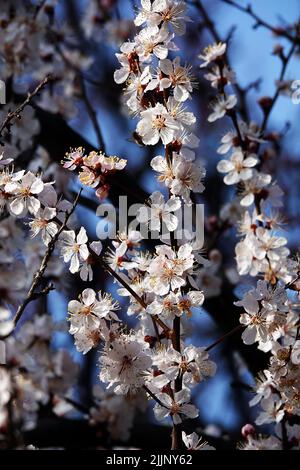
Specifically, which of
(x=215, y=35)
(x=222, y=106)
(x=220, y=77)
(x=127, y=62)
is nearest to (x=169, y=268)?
(x=127, y=62)

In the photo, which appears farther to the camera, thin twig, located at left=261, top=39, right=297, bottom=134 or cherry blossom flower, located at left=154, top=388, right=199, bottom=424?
thin twig, located at left=261, top=39, right=297, bottom=134

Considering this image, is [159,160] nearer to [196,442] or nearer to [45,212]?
[45,212]

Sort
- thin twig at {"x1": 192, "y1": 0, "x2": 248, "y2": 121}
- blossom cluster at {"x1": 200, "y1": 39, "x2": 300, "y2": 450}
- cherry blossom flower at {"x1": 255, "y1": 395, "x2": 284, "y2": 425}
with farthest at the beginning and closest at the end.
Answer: thin twig at {"x1": 192, "y1": 0, "x2": 248, "y2": 121}, cherry blossom flower at {"x1": 255, "y1": 395, "x2": 284, "y2": 425}, blossom cluster at {"x1": 200, "y1": 39, "x2": 300, "y2": 450}

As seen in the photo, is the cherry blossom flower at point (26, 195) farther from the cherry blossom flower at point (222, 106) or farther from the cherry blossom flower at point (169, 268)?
the cherry blossom flower at point (222, 106)

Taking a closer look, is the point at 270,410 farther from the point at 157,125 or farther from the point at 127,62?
the point at 127,62

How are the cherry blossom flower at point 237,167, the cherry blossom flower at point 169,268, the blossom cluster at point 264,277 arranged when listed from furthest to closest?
the cherry blossom flower at point 237,167
the blossom cluster at point 264,277
the cherry blossom flower at point 169,268

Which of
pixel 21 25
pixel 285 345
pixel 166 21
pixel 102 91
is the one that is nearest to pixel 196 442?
pixel 285 345

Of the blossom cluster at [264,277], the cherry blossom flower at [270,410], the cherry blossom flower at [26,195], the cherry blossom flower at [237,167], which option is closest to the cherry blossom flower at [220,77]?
the blossom cluster at [264,277]

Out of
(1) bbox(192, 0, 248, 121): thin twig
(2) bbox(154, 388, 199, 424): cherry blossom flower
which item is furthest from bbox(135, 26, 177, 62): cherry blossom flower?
(1) bbox(192, 0, 248, 121): thin twig

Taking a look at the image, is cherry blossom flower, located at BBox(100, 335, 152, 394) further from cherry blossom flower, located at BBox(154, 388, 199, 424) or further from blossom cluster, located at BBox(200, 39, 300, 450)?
blossom cluster, located at BBox(200, 39, 300, 450)

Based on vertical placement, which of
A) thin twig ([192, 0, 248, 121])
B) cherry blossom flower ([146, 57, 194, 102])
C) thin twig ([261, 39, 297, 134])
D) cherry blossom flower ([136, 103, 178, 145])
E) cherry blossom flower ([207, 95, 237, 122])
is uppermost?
thin twig ([192, 0, 248, 121])

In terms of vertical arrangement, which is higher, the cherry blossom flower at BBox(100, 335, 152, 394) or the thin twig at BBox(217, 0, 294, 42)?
the thin twig at BBox(217, 0, 294, 42)
